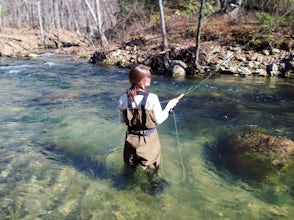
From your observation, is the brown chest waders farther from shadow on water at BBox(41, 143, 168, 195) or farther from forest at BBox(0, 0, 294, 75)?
forest at BBox(0, 0, 294, 75)

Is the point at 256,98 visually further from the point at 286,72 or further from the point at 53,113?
the point at 53,113

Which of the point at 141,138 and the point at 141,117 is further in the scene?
the point at 141,138

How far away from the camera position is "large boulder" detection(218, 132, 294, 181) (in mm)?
4629

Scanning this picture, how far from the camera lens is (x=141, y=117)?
364cm

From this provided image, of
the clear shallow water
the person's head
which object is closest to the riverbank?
the clear shallow water

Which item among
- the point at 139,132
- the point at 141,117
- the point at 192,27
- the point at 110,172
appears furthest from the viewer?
the point at 192,27

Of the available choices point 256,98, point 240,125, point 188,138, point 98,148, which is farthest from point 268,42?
point 98,148

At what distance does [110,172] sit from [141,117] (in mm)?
1443

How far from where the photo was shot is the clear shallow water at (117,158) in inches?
148

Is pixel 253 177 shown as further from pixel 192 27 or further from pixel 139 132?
pixel 192 27

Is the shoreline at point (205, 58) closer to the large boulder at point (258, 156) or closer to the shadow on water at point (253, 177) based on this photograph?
the large boulder at point (258, 156)

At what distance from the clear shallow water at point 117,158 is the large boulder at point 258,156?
0.21 metres

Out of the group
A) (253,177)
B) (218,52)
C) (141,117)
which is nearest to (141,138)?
(141,117)

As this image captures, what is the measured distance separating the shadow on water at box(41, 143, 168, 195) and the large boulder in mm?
1361
